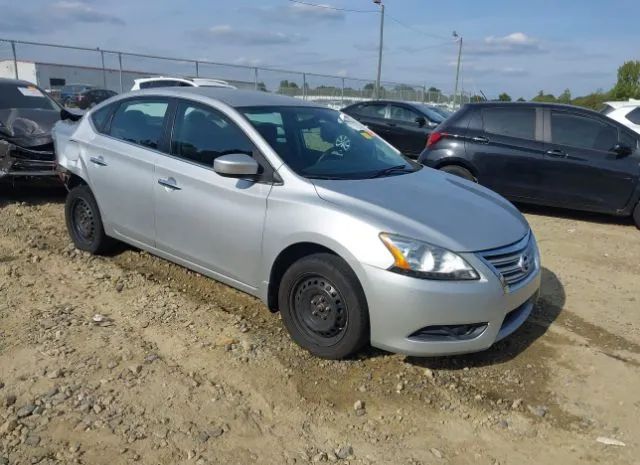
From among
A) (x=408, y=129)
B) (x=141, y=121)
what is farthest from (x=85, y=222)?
(x=408, y=129)

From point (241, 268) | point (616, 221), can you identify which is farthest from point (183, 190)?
point (616, 221)

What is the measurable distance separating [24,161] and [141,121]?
3317mm

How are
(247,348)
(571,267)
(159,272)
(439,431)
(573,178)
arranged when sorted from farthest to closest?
(573,178), (571,267), (159,272), (247,348), (439,431)

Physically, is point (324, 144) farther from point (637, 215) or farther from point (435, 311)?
point (637, 215)

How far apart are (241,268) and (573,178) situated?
5341mm

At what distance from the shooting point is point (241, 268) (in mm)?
3926

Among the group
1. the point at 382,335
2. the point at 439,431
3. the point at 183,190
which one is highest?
the point at 183,190

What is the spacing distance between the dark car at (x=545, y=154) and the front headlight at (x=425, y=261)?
4.98m

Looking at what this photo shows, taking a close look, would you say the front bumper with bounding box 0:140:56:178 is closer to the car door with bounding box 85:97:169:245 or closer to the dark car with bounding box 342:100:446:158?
the car door with bounding box 85:97:169:245

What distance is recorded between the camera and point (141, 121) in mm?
4789

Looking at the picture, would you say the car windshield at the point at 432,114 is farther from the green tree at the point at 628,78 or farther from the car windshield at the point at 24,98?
the green tree at the point at 628,78

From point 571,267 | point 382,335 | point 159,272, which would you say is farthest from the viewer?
point 571,267

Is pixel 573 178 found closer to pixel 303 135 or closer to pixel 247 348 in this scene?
pixel 303 135

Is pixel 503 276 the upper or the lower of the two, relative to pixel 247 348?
upper
